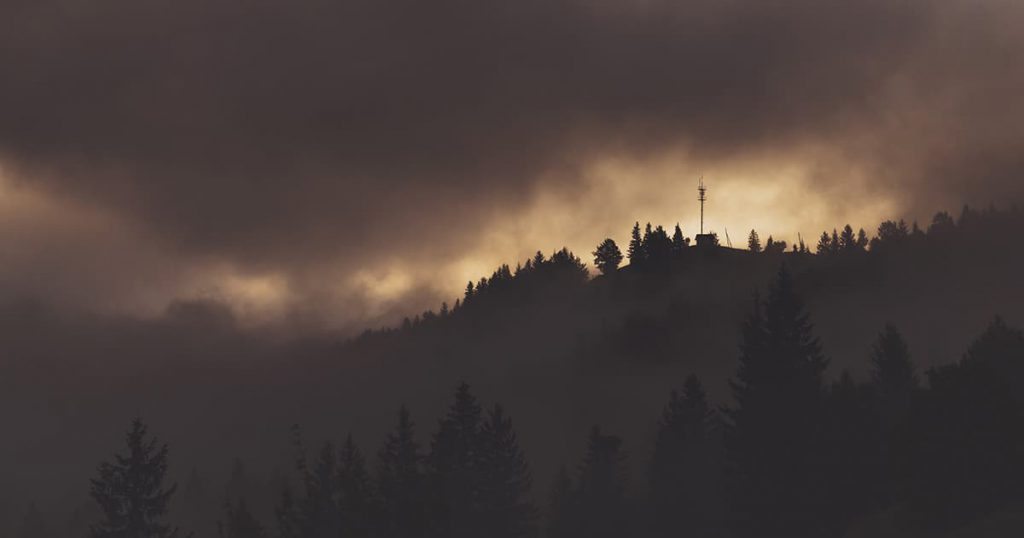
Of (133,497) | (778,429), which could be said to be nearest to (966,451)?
(778,429)

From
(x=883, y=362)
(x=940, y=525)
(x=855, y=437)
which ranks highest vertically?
(x=883, y=362)

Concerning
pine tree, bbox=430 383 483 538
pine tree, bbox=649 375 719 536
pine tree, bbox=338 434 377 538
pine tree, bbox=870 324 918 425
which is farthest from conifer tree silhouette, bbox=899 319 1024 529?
pine tree, bbox=870 324 918 425

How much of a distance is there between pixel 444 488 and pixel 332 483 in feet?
81.0

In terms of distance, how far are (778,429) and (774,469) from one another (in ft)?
7.54

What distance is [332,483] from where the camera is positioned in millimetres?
99938

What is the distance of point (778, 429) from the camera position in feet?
228

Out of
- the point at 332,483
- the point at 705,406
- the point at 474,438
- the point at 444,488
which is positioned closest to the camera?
the point at 444,488

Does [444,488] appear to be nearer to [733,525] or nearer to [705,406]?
[733,525]

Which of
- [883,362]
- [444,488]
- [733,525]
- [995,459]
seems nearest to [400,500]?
[444,488]

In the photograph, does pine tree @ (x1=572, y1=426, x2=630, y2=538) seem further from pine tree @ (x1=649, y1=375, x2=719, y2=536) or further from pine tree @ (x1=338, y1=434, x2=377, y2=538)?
pine tree @ (x1=338, y1=434, x2=377, y2=538)

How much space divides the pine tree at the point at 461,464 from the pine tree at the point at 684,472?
14.0 metres

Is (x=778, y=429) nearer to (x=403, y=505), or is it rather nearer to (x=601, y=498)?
(x=403, y=505)

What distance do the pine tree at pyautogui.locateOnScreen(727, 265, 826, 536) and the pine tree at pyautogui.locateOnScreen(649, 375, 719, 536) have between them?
15.2m

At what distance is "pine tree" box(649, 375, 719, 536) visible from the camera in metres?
89.4
